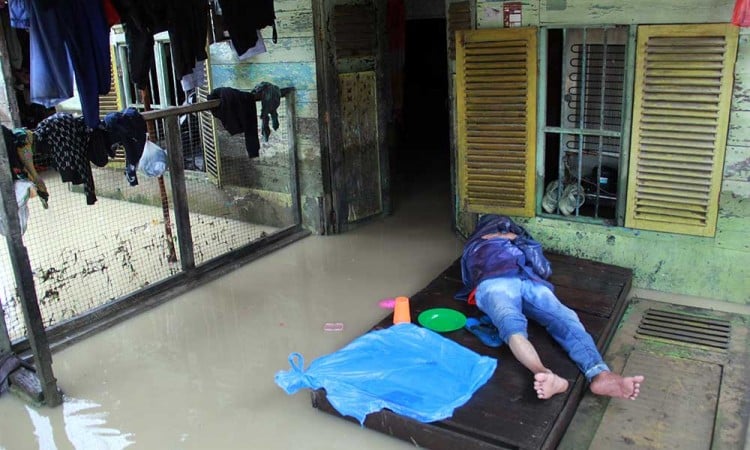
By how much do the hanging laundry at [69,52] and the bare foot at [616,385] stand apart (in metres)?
3.07

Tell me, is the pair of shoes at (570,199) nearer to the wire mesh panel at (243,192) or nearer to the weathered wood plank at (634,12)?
the weathered wood plank at (634,12)

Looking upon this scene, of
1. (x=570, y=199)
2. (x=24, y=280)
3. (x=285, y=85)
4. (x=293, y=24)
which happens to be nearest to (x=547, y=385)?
(x=570, y=199)

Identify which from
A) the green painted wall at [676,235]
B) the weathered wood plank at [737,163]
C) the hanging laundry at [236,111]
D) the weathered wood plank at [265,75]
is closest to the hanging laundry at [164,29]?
the hanging laundry at [236,111]

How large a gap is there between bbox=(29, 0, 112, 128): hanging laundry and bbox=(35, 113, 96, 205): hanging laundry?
0.26 ft

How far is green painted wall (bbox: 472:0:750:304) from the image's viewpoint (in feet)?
12.3

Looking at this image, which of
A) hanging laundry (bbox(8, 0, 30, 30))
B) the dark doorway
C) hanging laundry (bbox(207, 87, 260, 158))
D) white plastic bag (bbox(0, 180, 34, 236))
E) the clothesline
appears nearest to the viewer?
white plastic bag (bbox(0, 180, 34, 236))

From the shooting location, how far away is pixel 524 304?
3516 mm

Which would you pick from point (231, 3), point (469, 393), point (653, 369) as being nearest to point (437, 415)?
point (469, 393)

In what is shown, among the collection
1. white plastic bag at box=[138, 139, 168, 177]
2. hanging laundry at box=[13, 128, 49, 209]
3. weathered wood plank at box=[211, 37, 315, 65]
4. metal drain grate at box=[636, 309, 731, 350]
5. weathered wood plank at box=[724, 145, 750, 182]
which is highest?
weathered wood plank at box=[211, 37, 315, 65]

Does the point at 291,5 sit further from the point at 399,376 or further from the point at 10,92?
the point at 399,376

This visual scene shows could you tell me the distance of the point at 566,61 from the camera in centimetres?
434

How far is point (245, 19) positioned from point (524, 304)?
286 centimetres

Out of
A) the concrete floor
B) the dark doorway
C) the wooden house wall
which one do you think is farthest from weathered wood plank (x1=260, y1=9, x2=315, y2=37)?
the dark doorway

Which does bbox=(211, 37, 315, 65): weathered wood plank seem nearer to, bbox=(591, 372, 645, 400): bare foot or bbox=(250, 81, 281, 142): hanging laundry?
bbox=(250, 81, 281, 142): hanging laundry
